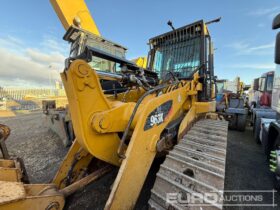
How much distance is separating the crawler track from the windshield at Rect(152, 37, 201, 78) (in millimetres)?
1535

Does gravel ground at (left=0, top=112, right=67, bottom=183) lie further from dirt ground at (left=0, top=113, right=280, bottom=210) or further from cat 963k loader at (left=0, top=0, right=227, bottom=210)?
cat 963k loader at (left=0, top=0, right=227, bottom=210)

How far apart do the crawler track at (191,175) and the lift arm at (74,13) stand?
6.77 metres

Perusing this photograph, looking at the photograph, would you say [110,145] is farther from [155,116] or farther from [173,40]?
[173,40]

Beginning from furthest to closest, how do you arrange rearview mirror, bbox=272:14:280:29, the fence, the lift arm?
1. the fence
2. the lift arm
3. rearview mirror, bbox=272:14:280:29

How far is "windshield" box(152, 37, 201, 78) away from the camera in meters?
3.17

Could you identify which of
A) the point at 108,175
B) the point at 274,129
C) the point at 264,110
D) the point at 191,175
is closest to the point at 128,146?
the point at 191,175

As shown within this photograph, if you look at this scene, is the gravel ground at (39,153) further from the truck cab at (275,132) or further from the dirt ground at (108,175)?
the truck cab at (275,132)

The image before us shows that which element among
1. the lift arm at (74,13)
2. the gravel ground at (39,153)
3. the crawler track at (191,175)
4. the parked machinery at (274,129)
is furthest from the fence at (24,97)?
the parked machinery at (274,129)

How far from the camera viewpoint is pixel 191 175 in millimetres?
1537

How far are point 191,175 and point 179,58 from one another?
2.49 metres

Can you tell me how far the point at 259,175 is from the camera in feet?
9.62

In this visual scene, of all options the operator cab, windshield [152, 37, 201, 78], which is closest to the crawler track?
the operator cab

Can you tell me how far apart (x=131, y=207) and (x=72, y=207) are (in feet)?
3.91

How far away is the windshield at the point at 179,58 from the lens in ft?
10.4
